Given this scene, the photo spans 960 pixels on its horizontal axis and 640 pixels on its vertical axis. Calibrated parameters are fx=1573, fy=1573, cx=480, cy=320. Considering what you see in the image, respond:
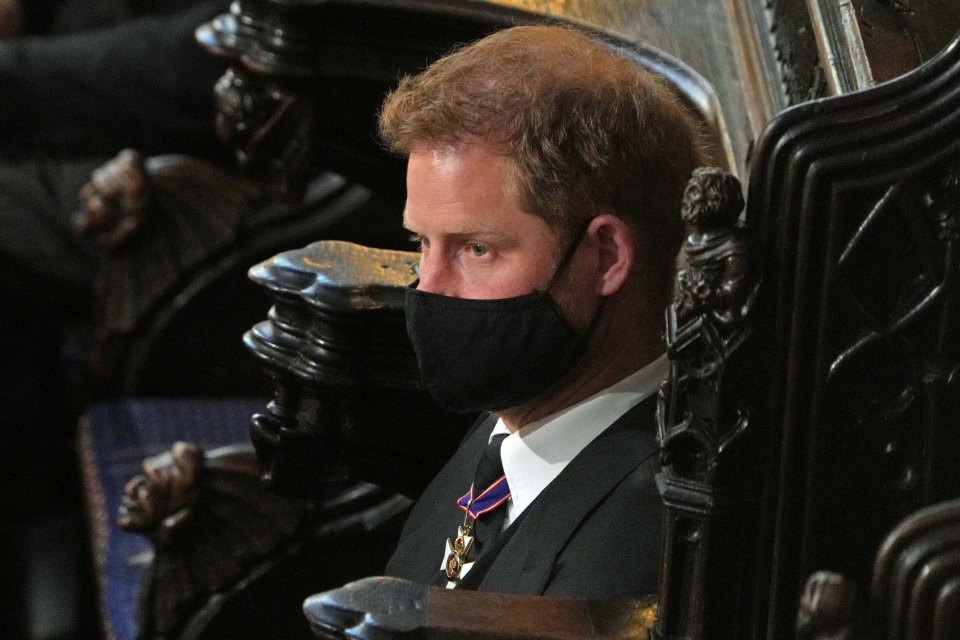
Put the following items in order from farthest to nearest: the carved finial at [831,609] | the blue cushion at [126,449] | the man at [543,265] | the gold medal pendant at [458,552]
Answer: the blue cushion at [126,449] < the gold medal pendant at [458,552] < the man at [543,265] < the carved finial at [831,609]

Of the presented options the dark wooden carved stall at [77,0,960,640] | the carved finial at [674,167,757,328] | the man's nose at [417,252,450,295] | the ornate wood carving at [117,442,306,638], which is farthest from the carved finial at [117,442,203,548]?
the carved finial at [674,167,757,328]

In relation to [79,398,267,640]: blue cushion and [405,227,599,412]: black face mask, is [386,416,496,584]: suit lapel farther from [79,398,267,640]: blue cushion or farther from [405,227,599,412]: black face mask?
[79,398,267,640]: blue cushion

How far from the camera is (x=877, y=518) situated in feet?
4.03

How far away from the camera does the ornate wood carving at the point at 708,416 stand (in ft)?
3.79

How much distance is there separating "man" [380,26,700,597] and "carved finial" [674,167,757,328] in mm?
382

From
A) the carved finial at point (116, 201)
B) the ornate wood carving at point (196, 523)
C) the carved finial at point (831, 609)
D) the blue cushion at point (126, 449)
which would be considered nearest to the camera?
the carved finial at point (831, 609)

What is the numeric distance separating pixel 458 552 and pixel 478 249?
33cm

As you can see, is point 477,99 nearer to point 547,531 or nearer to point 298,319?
point 547,531

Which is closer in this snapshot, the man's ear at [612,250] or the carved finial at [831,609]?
the carved finial at [831,609]

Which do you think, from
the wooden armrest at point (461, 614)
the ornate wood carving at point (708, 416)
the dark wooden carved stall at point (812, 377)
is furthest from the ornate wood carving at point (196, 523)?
the ornate wood carving at point (708, 416)

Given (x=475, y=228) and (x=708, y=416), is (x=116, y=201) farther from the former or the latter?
(x=708, y=416)

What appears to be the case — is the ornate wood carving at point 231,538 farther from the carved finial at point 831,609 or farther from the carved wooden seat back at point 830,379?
the carved finial at point 831,609

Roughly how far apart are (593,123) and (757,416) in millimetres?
477

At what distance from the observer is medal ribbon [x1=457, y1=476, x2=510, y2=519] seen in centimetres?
166
